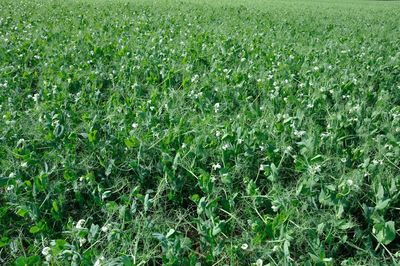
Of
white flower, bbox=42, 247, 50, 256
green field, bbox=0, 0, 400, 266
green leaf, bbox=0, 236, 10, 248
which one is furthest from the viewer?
green field, bbox=0, 0, 400, 266

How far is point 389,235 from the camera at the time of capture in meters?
2.21

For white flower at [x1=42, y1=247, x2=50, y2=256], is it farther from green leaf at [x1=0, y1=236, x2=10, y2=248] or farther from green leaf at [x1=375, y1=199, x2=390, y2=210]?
green leaf at [x1=375, y1=199, x2=390, y2=210]

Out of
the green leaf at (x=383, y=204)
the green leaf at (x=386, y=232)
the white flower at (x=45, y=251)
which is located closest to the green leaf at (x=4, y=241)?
the white flower at (x=45, y=251)

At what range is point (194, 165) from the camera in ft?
10.0

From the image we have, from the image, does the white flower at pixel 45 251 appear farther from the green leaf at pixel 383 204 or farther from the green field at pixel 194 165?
the green leaf at pixel 383 204

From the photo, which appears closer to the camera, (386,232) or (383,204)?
(386,232)

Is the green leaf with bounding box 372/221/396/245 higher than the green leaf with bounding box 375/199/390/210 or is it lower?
lower

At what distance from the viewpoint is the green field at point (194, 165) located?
2.30 metres

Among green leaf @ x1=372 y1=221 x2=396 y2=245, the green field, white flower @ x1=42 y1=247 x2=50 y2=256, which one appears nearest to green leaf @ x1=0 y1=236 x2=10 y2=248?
the green field

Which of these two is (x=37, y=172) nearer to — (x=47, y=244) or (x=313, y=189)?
(x=47, y=244)

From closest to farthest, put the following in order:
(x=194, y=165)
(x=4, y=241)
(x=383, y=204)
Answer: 1. (x=4, y=241)
2. (x=383, y=204)
3. (x=194, y=165)

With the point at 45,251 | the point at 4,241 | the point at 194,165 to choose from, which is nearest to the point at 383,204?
the point at 194,165

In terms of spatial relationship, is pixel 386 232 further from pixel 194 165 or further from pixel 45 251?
pixel 45 251

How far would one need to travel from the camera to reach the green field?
2.30 meters
